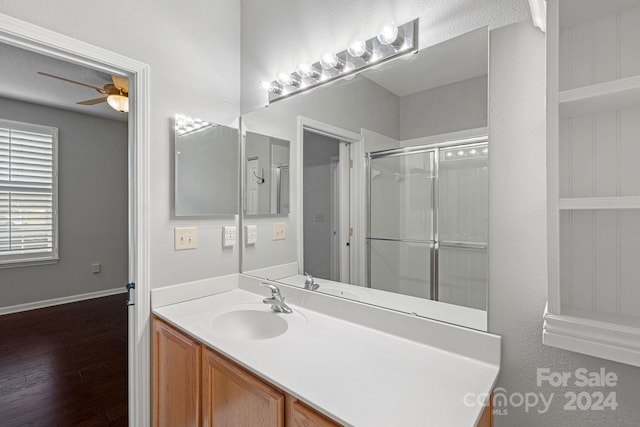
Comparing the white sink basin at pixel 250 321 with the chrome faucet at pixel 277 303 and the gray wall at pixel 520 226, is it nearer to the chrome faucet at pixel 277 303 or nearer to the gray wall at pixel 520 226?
the chrome faucet at pixel 277 303

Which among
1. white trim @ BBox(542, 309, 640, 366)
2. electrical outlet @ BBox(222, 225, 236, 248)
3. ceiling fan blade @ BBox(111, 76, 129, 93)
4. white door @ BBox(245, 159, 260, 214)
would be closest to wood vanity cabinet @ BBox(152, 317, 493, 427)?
white trim @ BBox(542, 309, 640, 366)

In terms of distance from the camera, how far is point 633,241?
77cm

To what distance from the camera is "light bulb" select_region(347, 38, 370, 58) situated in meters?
1.30

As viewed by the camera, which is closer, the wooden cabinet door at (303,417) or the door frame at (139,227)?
the wooden cabinet door at (303,417)

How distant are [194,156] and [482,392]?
158 cm

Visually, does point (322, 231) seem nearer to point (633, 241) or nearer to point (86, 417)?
point (633, 241)

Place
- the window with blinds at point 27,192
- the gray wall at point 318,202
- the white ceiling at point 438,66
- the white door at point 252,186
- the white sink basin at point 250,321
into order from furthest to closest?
the window with blinds at point 27,192
the white door at point 252,186
the gray wall at point 318,202
the white sink basin at point 250,321
the white ceiling at point 438,66

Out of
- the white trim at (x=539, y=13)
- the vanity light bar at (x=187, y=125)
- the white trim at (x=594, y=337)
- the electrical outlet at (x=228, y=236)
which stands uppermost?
the white trim at (x=539, y=13)

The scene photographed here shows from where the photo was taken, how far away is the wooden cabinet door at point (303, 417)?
0.79 m

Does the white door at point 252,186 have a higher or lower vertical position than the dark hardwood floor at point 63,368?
higher

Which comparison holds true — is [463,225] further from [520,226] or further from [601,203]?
[601,203]

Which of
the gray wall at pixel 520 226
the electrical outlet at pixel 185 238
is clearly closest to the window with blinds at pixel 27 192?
the electrical outlet at pixel 185 238

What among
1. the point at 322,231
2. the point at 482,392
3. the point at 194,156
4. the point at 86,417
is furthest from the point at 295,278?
the point at 86,417

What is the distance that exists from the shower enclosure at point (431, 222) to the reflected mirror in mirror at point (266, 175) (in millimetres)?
574
